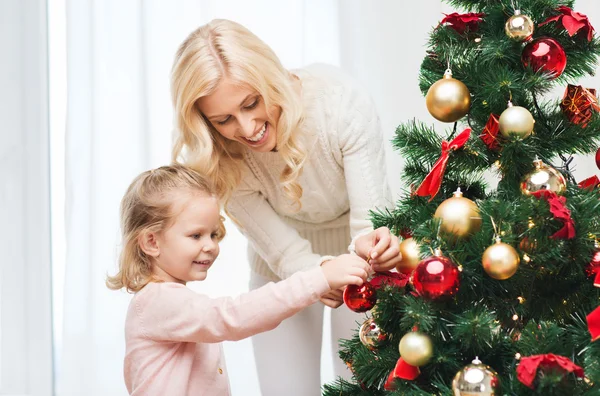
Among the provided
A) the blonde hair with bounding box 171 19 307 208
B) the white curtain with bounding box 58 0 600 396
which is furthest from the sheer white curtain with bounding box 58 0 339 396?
the blonde hair with bounding box 171 19 307 208

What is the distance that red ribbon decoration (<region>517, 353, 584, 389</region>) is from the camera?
2.69 feet

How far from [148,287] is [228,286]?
1.00m

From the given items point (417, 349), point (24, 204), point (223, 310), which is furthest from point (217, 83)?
point (24, 204)

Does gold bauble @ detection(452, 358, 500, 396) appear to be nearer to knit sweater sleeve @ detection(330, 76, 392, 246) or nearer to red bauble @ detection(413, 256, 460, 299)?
red bauble @ detection(413, 256, 460, 299)

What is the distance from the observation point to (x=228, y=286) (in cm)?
229

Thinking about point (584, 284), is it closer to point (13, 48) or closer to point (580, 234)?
point (580, 234)

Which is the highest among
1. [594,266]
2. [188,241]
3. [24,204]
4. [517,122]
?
[517,122]

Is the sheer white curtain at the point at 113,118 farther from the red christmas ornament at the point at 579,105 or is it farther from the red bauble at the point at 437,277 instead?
the red bauble at the point at 437,277

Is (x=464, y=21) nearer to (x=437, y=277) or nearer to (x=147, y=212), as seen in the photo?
(x=437, y=277)

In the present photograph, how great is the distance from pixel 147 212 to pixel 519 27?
0.73 m

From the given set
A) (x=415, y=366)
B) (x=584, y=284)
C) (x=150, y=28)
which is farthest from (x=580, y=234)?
(x=150, y=28)

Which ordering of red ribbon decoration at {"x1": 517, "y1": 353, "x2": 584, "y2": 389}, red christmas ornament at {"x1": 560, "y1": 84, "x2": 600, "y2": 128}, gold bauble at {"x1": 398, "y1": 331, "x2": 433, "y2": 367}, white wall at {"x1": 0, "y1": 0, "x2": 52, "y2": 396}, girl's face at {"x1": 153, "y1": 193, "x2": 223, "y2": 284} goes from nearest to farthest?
red ribbon decoration at {"x1": 517, "y1": 353, "x2": 584, "y2": 389} < gold bauble at {"x1": 398, "y1": 331, "x2": 433, "y2": 367} < red christmas ornament at {"x1": 560, "y1": 84, "x2": 600, "y2": 128} < girl's face at {"x1": 153, "y1": 193, "x2": 223, "y2": 284} < white wall at {"x1": 0, "y1": 0, "x2": 52, "y2": 396}

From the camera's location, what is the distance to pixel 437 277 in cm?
91

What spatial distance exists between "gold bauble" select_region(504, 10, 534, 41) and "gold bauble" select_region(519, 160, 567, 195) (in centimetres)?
18
